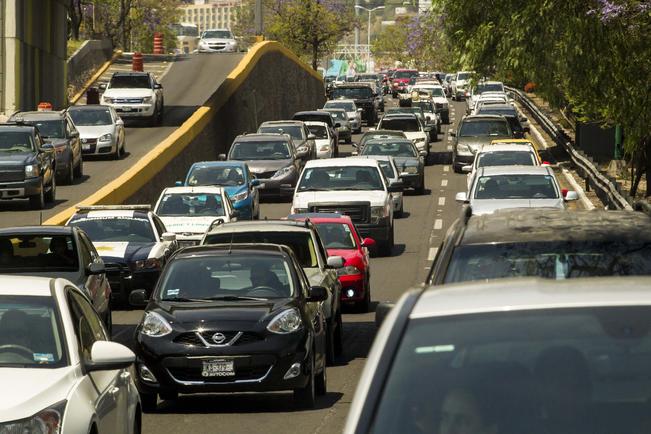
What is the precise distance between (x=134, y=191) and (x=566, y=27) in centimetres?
1976

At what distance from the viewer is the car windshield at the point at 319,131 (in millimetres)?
52000

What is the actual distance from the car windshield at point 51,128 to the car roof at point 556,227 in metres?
31.0

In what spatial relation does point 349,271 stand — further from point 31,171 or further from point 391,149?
point 391,149

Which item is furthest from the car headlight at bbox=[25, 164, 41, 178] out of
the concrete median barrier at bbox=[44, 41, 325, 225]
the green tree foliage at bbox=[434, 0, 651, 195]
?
the green tree foliage at bbox=[434, 0, 651, 195]

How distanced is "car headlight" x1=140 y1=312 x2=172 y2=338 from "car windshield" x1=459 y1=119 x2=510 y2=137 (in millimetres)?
35671

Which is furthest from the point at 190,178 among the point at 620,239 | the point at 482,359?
the point at 482,359

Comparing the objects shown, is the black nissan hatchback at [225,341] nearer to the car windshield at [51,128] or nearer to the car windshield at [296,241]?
the car windshield at [296,241]

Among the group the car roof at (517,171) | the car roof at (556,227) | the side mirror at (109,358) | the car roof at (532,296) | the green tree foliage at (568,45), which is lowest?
the side mirror at (109,358)

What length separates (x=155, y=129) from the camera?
56.1m

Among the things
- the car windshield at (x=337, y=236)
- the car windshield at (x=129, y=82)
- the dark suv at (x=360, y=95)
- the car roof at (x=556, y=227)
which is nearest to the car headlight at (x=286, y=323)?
the car roof at (x=556, y=227)

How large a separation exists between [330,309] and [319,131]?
116 ft

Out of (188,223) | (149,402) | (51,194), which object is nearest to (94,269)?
(149,402)

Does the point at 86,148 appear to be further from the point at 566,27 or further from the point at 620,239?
the point at 620,239

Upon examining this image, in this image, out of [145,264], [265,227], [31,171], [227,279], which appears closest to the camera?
[227,279]
